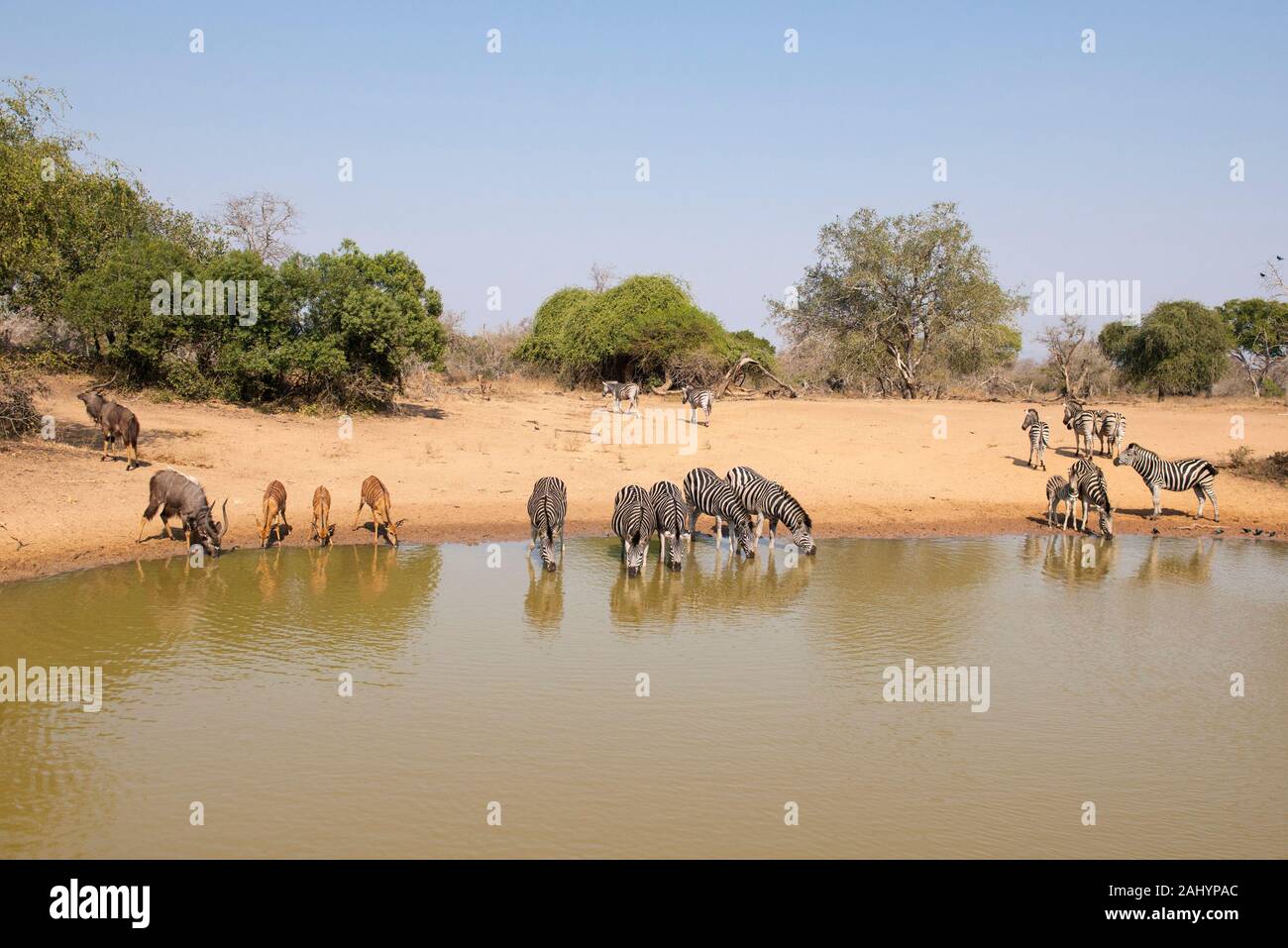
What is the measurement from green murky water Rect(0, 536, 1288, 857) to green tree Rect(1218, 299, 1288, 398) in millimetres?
37989

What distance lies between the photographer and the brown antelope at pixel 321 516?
15656 millimetres

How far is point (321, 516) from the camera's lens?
15.7 meters

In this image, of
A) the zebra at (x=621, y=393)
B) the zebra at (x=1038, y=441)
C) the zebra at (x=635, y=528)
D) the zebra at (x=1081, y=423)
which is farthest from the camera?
the zebra at (x=621, y=393)

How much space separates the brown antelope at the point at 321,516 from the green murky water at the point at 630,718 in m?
1.45

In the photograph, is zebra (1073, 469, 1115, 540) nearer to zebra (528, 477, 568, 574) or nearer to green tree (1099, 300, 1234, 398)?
zebra (528, 477, 568, 574)

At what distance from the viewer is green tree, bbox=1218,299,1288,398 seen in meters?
45.9

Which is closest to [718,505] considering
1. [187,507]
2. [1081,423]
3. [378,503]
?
[378,503]

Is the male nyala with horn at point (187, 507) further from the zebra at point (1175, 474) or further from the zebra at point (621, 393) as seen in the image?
the zebra at point (621, 393)

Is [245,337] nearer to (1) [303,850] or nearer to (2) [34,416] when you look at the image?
(2) [34,416]
